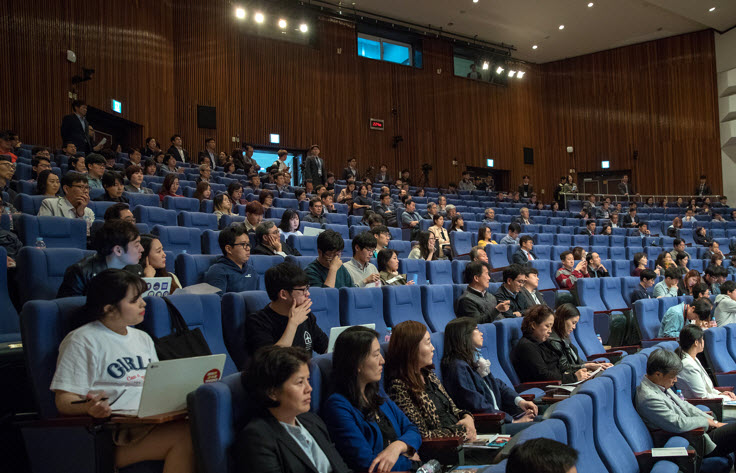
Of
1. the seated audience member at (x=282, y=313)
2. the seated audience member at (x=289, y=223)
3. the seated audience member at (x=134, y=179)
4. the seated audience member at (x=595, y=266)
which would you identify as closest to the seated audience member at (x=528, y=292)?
the seated audience member at (x=289, y=223)

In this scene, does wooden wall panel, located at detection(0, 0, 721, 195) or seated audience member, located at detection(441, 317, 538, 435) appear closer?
seated audience member, located at detection(441, 317, 538, 435)

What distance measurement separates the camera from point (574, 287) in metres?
5.34

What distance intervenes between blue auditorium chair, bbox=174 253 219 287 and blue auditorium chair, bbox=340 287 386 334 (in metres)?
0.77

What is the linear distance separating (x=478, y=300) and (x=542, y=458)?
2531 millimetres

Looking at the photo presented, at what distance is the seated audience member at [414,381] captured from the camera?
7.06ft

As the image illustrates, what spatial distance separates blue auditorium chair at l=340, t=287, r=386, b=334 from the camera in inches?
117

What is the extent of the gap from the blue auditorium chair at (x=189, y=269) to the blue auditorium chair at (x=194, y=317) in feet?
3.05

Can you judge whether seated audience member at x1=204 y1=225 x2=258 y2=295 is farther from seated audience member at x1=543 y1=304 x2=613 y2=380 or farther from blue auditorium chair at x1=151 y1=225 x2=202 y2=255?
seated audience member at x1=543 y1=304 x2=613 y2=380

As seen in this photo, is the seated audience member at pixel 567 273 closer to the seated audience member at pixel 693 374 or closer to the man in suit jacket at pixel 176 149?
the seated audience member at pixel 693 374

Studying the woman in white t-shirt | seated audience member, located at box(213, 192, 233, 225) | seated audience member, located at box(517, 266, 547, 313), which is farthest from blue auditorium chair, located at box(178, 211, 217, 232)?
the woman in white t-shirt

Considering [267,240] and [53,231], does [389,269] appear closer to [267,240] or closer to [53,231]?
[267,240]

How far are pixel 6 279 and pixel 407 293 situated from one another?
1965 millimetres

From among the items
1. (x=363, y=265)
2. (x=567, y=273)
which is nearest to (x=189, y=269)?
(x=363, y=265)

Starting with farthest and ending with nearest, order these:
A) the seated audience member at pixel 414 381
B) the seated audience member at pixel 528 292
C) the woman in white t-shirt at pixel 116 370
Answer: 1. the seated audience member at pixel 528 292
2. the seated audience member at pixel 414 381
3. the woman in white t-shirt at pixel 116 370
